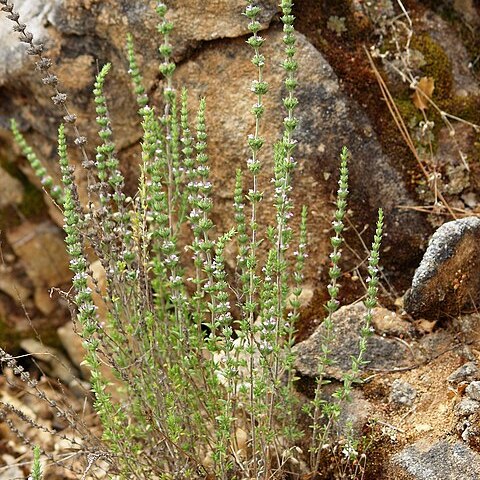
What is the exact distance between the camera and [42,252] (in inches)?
189

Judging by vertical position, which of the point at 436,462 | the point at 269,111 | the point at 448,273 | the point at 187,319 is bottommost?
the point at 436,462

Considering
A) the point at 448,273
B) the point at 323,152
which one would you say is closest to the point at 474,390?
the point at 448,273

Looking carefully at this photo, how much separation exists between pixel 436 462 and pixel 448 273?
2.43ft

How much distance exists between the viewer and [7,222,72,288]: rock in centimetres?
478

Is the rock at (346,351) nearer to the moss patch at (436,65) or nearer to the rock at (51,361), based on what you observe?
the moss patch at (436,65)

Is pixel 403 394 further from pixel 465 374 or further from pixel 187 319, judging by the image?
pixel 187 319

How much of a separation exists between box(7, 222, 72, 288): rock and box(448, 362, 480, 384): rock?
2.60 meters

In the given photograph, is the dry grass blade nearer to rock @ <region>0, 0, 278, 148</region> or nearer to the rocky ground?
the rocky ground

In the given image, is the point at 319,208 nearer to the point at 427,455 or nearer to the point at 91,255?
the point at 427,455

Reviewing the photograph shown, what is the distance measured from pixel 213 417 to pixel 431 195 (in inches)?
55.7

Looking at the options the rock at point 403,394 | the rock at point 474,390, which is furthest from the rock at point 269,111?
the rock at point 474,390

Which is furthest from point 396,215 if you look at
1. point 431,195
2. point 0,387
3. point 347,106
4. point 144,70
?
point 0,387

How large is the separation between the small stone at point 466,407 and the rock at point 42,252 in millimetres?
2690

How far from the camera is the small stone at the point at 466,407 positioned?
2.84 m
